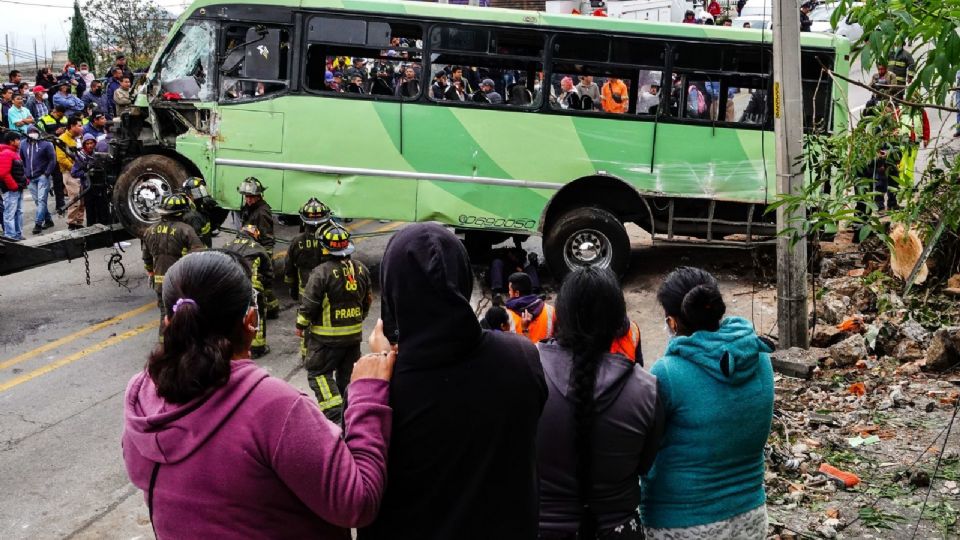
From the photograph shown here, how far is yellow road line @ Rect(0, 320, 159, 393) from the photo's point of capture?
28.7ft

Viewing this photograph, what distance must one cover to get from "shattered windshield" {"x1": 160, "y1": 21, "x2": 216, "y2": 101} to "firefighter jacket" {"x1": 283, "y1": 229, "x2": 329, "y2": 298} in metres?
3.21

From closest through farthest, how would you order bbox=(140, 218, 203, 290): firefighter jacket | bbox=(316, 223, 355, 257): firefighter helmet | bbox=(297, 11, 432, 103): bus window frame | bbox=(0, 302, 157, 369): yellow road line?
bbox=(316, 223, 355, 257): firefighter helmet, bbox=(140, 218, 203, 290): firefighter jacket, bbox=(0, 302, 157, 369): yellow road line, bbox=(297, 11, 432, 103): bus window frame

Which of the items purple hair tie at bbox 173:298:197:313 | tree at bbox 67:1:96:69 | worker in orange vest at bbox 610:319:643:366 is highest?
tree at bbox 67:1:96:69

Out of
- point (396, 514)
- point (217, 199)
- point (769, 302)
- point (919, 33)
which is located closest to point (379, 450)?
point (396, 514)

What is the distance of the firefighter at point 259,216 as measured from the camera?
10.4 m

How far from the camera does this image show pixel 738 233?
1152 centimetres

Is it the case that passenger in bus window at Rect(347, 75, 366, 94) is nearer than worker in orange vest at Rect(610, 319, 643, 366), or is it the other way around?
worker in orange vest at Rect(610, 319, 643, 366)

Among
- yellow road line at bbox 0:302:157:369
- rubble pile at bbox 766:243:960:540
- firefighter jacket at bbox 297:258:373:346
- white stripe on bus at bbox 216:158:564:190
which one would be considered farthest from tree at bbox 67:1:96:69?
rubble pile at bbox 766:243:960:540

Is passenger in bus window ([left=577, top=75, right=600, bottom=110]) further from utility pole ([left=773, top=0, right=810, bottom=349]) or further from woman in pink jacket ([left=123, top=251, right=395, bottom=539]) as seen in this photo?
woman in pink jacket ([left=123, top=251, right=395, bottom=539])

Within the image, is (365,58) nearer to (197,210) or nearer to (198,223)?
(197,210)

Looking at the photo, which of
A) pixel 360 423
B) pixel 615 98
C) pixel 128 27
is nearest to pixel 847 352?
pixel 615 98

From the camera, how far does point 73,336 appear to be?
9.97m

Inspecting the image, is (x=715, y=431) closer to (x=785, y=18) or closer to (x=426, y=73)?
(x=785, y=18)

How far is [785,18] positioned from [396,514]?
5795 millimetres
